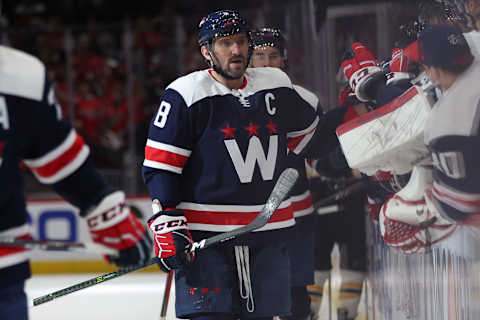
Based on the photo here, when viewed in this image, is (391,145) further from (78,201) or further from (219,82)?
(78,201)

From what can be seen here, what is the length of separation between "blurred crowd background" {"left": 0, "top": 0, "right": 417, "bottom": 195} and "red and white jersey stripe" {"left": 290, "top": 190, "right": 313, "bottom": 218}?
261mm

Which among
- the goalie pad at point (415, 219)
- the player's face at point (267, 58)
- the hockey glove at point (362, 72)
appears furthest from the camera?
the player's face at point (267, 58)

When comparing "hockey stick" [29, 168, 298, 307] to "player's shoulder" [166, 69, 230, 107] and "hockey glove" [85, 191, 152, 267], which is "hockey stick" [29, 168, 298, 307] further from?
"player's shoulder" [166, 69, 230, 107]

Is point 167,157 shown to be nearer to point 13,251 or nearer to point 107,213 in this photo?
point 107,213

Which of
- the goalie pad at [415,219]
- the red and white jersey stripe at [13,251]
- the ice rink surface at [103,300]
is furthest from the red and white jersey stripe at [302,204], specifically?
the ice rink surface at [103,300]

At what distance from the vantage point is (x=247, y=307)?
199 centimetres

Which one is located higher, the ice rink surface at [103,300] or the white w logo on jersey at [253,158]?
the white w logo on jersey at [253,158]

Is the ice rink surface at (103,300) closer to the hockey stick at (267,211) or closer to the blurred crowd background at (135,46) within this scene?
the blurred crowd background at (135,46)

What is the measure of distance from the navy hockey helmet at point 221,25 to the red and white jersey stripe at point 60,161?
1.22ft

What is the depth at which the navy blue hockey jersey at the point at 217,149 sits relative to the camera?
75.4 inches

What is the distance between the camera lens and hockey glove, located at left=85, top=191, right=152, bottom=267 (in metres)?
1.97

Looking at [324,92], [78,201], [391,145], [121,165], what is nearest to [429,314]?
[391,145]

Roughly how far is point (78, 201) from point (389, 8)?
815 mm

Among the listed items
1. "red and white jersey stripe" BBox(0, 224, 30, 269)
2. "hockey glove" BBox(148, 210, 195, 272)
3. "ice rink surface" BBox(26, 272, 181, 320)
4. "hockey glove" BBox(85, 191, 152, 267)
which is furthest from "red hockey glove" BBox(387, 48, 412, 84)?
"ice rink surface" BBox(26, 272, 181, 320)
